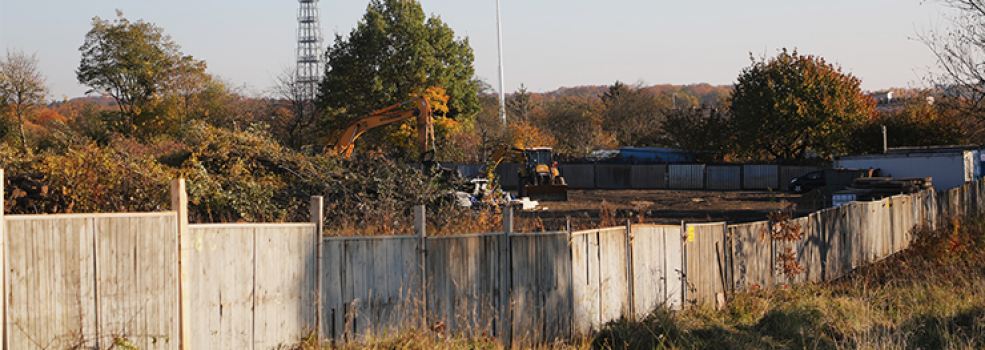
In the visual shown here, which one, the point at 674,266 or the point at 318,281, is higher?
the point at 318,281

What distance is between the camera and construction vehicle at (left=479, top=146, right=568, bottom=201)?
103ft

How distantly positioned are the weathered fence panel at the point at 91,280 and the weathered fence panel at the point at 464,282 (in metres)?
2.46

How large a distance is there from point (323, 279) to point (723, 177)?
1606 inches

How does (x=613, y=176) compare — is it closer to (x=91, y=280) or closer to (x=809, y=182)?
(x=809, y=182)

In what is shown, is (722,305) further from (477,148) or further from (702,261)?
(477,148)

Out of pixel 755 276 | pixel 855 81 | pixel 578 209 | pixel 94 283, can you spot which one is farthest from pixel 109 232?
pixel 855 81

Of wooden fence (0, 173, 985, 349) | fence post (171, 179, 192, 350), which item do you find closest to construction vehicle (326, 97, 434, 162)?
wooden fence (0, 173, 985, 349)

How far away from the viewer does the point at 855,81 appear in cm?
4447

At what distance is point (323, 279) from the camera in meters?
6.40

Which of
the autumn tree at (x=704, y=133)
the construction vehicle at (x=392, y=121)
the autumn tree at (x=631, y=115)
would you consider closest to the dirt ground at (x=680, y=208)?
the construction vehicle at (x=392, y=121)

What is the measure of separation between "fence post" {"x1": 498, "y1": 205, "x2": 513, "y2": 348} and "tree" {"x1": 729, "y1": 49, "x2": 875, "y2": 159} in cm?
3988

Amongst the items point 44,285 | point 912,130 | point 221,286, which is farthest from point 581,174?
point 44,285

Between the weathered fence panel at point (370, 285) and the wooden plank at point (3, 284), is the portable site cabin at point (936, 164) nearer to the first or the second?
the weathered fence panel at point (370, 285)

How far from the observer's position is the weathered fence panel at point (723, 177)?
4359 centimetres
